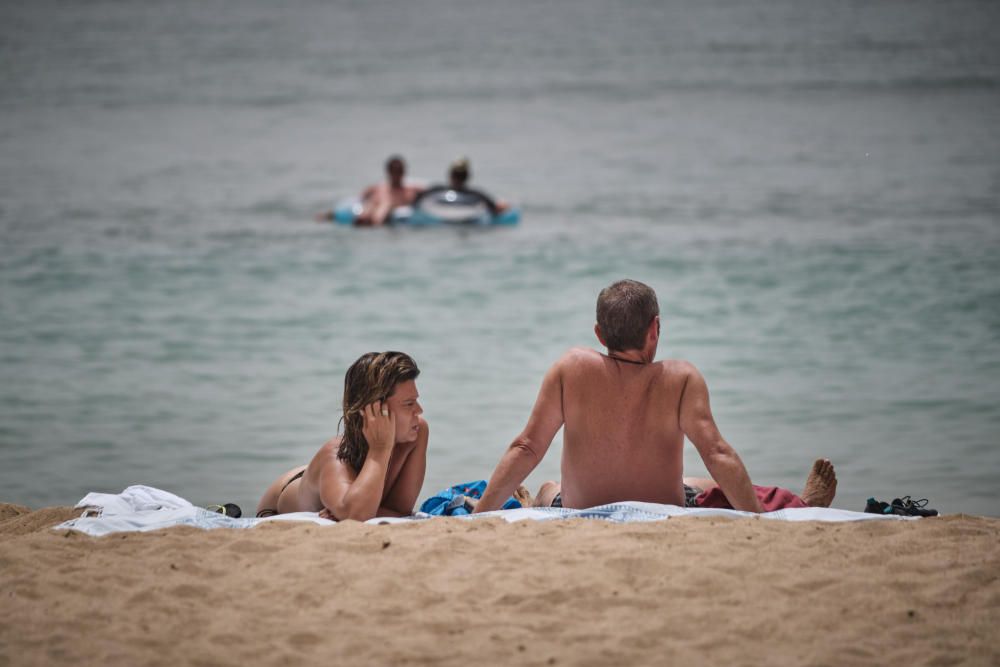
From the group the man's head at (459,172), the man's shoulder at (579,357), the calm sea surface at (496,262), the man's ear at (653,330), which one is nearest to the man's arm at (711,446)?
the man's ear at (653,330)

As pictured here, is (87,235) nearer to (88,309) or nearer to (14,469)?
(88,309)

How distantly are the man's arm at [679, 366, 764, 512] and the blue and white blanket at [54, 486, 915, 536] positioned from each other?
0.10 metres

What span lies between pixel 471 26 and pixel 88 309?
36415 millimetres

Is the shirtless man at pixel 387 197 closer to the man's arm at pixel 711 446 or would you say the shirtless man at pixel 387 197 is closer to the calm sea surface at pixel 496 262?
the calm sea surface at pixel 496 262

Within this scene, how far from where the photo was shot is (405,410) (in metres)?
4.39

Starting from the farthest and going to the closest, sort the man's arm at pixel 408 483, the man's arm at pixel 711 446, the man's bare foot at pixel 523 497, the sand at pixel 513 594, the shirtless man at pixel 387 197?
the shirtless man at pixel 387 197, the man's bare foot at pixel 523 497, the man's arm at pixel 408 483, the man's arm at pixel 711 446, the sand at pixel 513 594

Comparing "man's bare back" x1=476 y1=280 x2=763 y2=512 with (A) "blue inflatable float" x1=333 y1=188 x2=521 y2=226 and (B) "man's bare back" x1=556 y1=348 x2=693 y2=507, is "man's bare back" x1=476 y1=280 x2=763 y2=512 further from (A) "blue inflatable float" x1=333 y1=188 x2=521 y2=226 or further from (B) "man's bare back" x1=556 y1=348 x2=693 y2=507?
(A) "blue inflatable float" x1=333 y1=188 x2=521 y2=226

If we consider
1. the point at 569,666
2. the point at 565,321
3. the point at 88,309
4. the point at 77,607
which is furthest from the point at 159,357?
the point at 569,666

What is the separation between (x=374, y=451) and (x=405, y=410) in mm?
191

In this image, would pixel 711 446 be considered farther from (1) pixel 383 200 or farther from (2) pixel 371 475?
(1) pixel 383 200

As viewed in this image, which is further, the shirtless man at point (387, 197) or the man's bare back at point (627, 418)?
the shirtless man at point (387, 197)

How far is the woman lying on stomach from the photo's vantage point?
433 centimetres

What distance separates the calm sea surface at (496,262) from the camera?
7.51 m

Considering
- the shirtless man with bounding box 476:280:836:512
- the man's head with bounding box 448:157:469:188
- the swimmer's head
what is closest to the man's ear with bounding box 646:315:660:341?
the shirtless man with bounding box 476:280:836:512
